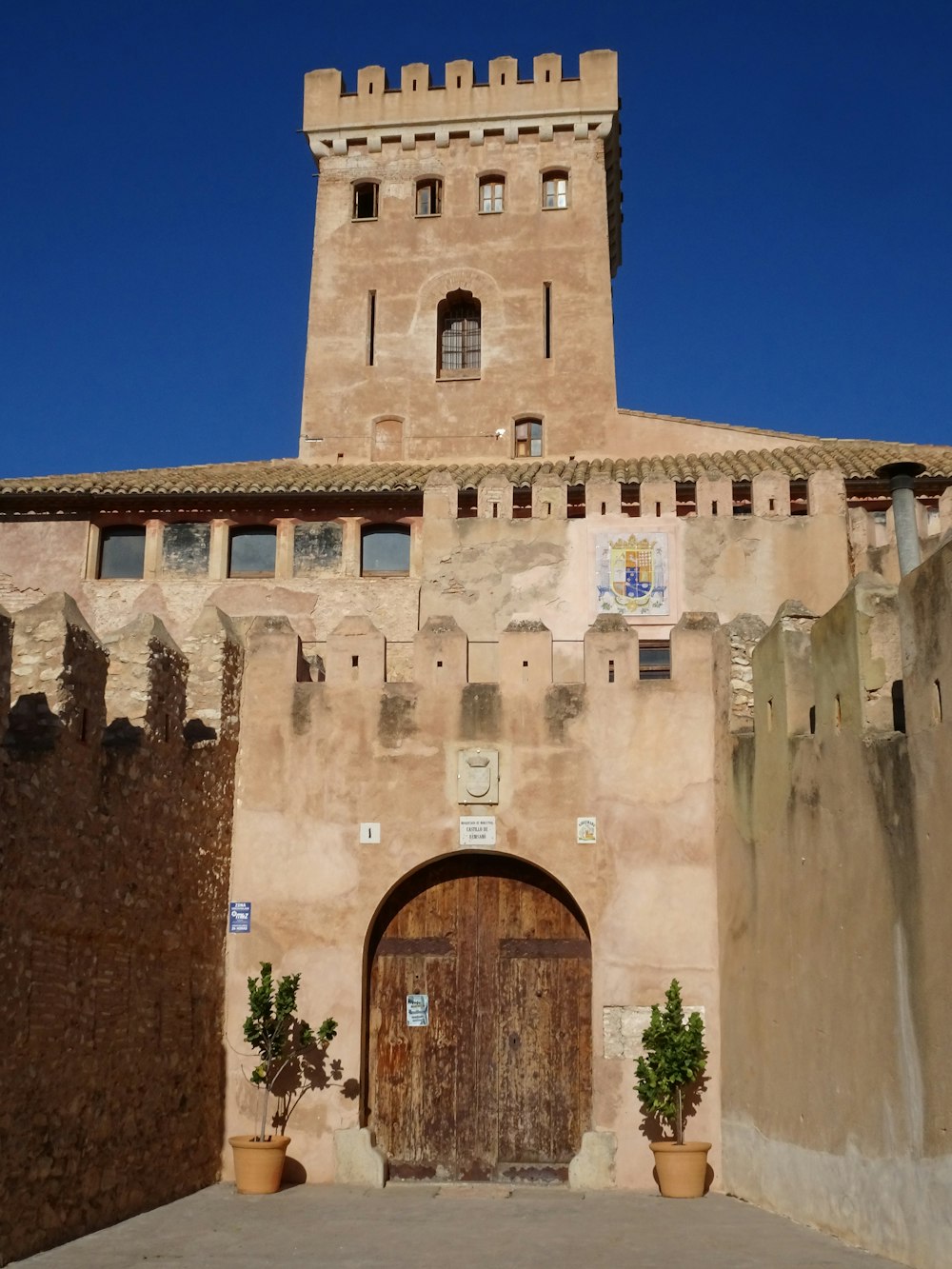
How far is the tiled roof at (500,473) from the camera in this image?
63.7 ft

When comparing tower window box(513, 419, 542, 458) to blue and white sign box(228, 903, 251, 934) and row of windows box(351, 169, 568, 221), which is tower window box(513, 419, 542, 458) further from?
blue and white sign box(228, 903, 251, 934)

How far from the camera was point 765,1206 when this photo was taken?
38.3 feet

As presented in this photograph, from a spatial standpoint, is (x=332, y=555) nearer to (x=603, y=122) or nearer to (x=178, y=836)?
(x=178, y=836)

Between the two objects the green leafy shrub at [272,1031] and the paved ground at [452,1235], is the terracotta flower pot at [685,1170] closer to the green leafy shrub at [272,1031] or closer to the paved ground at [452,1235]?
the paved ground at [452,1235]

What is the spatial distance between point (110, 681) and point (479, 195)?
17.7 metres

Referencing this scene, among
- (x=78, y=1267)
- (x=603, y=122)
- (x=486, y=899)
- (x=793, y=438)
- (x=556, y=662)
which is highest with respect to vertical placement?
(x=603, y=122)

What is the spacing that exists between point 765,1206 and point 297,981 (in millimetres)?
4725

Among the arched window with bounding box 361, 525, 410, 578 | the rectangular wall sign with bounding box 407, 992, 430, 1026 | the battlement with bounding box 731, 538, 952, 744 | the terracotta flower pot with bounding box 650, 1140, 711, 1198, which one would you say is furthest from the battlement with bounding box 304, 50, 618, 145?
the terracotta flower pot with bounding box 650, 1140, 711, 1198

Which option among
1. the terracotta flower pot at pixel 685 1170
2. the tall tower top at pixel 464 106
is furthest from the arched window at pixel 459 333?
the terracotta flower pot at pixel 685 1170

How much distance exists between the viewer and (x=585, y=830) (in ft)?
44.7

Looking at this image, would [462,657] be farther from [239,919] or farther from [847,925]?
[847,925]

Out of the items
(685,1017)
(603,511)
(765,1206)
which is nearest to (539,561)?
(603,511)

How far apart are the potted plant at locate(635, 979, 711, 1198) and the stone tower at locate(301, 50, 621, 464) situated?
13.7 meters

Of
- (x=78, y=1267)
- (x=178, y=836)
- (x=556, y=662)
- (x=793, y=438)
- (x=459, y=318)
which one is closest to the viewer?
(x=78, y=1267)
